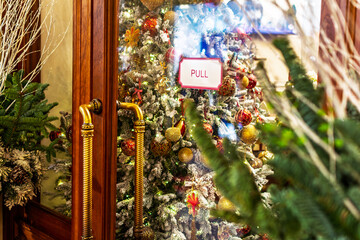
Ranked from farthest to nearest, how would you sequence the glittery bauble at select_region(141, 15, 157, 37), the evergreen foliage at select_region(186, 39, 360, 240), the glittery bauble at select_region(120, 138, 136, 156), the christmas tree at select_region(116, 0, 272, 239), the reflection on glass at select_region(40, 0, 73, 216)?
the reflection on glass at select_region(40, 0, 73, 216) → the glittery bauble at select_region(120, 138, 136, 156) → the glittery bauble at select_region(141, 15, 157, 37) → the christmas tree at select_region(116, 0, 272, 239) → the evergreen foliage at select_region(186, 39, 360, 240)

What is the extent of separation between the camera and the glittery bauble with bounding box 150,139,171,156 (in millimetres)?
1419

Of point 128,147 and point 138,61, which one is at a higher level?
point 138,61

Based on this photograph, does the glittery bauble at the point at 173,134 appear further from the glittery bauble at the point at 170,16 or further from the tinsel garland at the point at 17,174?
the tinsel garland at the point at 17,174

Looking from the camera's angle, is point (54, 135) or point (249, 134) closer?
point (249, 134)

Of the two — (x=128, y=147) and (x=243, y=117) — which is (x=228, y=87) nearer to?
(x=243, y=117)

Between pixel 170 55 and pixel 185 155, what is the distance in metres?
0.34

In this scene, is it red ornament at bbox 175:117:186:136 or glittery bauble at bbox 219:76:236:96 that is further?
red ornament at bbox 175:117:186:136

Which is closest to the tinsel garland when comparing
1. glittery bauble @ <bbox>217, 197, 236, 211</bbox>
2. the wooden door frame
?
the wooden door frame

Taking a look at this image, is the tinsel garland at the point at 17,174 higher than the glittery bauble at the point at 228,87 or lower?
lower

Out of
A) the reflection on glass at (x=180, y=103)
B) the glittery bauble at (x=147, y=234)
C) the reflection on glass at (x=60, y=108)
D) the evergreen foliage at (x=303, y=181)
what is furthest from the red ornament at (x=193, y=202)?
the evergreen foliage at (x=303, y=181)

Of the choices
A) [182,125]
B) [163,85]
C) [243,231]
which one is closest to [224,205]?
[243,231]

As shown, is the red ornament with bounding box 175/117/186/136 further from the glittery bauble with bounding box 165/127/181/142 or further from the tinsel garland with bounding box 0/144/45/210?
Answer: the tinsel garland with bounding box 0/144/45/210

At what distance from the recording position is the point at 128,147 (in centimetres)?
155

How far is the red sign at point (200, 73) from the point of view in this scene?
1.26 meters
